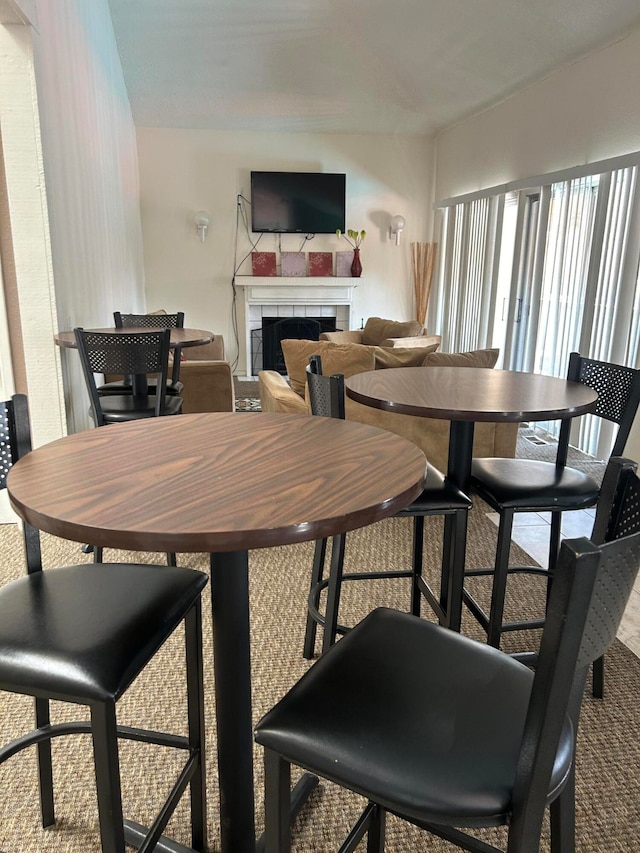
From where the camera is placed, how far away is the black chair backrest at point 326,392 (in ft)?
5.96

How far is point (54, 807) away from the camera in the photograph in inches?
58.1

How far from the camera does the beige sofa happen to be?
3.29m

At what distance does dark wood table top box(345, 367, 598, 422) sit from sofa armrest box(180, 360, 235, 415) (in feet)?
6.24

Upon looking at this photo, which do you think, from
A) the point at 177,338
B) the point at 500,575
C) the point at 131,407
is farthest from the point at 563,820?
the point at 177,338

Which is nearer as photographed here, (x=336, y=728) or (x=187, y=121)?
(x=336, y=728)

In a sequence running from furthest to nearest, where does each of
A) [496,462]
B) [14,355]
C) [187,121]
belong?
[187,121] → [14,355] → [496,462]

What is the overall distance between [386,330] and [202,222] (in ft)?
8.91

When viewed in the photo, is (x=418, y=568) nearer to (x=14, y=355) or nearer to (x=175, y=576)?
(x=175, y=576)

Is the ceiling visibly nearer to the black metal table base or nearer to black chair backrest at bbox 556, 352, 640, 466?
black chair backrest at bbox 556, 352, 640, 466

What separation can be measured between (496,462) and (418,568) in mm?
453

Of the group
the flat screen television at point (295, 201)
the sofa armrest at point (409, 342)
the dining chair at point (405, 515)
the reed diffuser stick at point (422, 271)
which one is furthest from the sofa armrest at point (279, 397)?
the reed diffuser stick at point (422, 271)

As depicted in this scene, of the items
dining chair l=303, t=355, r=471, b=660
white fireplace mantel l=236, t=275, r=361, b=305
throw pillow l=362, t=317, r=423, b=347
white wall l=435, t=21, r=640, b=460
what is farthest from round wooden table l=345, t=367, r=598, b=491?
white fireplace mantel l=236, t=275, r=361, b=305

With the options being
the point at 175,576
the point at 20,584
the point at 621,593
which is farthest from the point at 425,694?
the point at 20,584

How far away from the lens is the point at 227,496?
1007 millimetres
